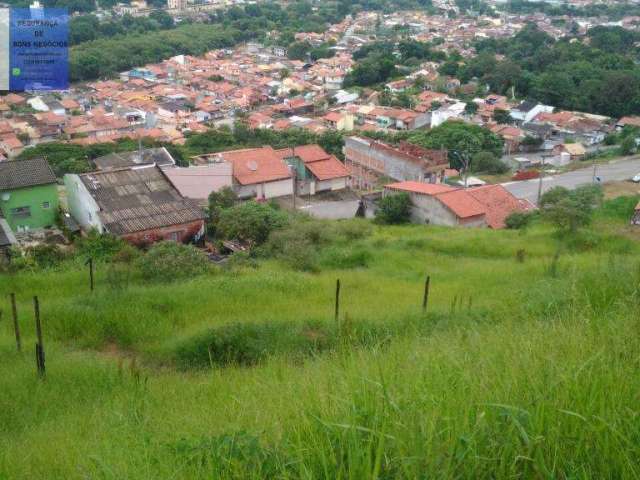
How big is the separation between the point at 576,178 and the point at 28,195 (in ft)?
59.7

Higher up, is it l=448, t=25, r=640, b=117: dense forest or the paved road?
l=448, t=25, r=640, b=117: dense forest

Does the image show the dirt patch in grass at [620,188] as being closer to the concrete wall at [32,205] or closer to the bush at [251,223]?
the bush at [251,223]

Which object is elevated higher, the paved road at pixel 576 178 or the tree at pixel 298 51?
the tree at pixel 298 51

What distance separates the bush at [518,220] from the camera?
586 inches

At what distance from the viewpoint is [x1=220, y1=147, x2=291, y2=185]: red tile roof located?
61.5ft

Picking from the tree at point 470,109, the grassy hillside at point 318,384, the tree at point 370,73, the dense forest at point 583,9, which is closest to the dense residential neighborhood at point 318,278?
the grassy hillside at point 318,384

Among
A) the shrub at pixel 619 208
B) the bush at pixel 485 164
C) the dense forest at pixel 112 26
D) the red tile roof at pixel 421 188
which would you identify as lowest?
the bush at pixel 485 164

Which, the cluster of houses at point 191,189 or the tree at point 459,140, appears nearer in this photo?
the cluster of houses at point 191,189

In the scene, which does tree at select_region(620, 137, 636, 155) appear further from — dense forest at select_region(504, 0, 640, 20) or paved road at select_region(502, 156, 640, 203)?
dense forest at select_region(504, 0, 640, 20)

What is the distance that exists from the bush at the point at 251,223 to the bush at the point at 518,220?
17.9 feet

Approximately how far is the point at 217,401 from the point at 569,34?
2345 inches

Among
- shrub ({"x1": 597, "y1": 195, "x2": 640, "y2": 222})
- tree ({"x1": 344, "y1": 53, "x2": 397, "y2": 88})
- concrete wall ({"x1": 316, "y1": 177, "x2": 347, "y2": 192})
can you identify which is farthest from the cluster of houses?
tree ({"x1": 344, "y1": 53, "x2": 397, "y2": 88})

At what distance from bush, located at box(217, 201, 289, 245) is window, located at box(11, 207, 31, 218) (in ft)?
13.5

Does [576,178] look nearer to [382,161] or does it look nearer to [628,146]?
[628,146]
